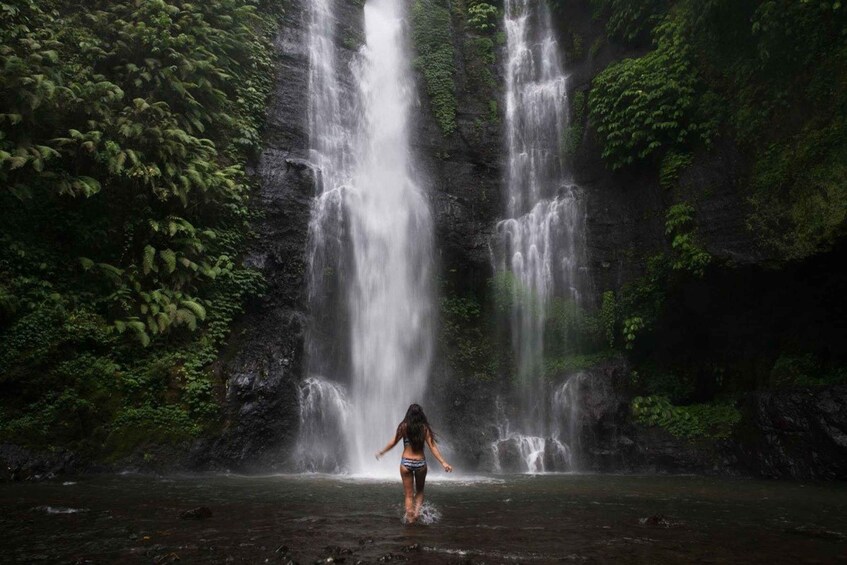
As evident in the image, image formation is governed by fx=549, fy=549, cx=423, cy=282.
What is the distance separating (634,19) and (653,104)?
11.6 feet

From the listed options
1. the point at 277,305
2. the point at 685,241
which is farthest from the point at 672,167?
the point at 277,305

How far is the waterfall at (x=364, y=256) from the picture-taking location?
14.4 metres

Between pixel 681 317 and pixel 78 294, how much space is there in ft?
47.9

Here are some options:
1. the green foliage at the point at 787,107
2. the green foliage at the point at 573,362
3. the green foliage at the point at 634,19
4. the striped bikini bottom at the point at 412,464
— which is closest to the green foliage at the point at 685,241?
the green foliage at the point at 787,107

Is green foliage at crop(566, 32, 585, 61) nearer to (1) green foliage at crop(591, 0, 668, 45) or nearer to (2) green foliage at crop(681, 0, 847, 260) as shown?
(1) green foliage at crop(591, 0, 668, 45)

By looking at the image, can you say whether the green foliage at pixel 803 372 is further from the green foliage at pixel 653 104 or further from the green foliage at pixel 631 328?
the green foliage at pixel 653 104

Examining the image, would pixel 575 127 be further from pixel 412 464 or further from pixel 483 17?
pixel 412 464

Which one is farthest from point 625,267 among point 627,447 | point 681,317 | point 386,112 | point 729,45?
point 386,112

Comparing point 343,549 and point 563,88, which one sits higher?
point 563,88

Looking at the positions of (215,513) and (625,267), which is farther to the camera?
(625,267)

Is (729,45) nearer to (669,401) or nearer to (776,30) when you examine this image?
(776,30)

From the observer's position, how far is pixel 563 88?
62.6ft

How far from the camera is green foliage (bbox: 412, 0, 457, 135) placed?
20353 millimetres

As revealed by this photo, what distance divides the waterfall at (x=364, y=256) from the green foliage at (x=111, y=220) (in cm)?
240
